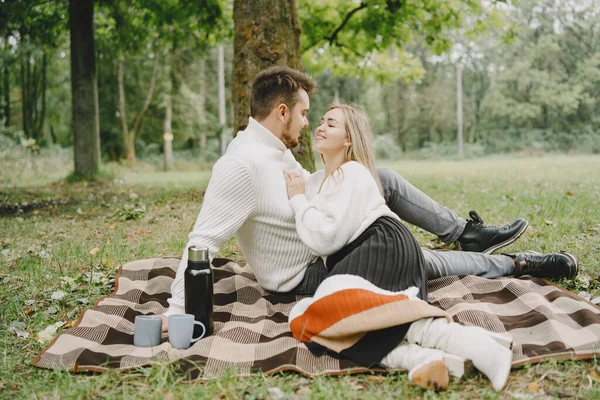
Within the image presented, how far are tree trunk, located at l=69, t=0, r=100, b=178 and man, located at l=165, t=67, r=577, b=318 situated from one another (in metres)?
9.50

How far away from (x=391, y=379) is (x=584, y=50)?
36079mm

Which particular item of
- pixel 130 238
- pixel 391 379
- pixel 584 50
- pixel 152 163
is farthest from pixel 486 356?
pixel 584 50

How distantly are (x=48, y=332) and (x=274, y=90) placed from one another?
6.12ft

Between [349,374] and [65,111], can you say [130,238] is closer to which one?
[349,374]

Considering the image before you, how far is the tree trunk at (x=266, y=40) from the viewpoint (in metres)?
6.36

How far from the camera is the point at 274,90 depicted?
315cm

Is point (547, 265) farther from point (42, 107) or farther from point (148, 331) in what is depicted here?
point (42, 107)

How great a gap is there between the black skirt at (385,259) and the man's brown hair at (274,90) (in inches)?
36.9

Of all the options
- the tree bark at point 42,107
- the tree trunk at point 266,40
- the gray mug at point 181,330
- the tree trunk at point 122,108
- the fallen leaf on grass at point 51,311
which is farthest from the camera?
the tree bark at point 42,107

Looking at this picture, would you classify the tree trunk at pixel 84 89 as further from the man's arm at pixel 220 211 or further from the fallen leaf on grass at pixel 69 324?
the man's arm at pixel 220 211

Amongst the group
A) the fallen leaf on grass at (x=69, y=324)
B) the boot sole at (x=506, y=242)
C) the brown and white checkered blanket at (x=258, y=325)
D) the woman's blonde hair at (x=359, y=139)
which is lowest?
the fallen leaf on grass at (x=69, y=324)

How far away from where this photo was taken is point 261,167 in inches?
117

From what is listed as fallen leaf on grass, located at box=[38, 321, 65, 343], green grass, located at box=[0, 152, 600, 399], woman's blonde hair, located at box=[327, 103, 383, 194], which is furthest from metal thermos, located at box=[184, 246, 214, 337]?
woman's blonde hair, located at box=[327, 103, 383, 194]

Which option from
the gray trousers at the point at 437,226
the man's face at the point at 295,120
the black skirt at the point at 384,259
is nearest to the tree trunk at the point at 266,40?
the gray trousers at the point at 437,226
